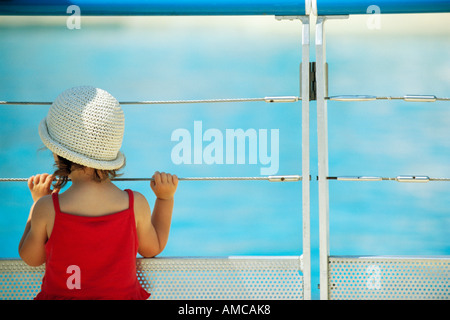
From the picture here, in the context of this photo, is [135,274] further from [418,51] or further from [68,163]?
[418,51]

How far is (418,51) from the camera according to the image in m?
4.95

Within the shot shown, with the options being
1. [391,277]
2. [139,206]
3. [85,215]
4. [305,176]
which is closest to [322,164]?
[305,176]

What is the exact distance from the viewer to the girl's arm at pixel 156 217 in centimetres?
107

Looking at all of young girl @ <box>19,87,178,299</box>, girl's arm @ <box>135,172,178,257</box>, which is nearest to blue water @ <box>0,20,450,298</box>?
girl's arm @ <box>135,172,178,257</box>

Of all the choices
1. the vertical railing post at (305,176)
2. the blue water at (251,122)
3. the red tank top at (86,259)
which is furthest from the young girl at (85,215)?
the blue water at (251,122)

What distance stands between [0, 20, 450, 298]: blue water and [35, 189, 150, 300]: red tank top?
2418 millimetres


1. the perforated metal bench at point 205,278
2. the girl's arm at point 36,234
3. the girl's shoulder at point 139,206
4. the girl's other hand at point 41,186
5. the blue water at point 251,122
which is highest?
the blue water at point 251,122

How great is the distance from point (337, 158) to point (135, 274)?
3501mm

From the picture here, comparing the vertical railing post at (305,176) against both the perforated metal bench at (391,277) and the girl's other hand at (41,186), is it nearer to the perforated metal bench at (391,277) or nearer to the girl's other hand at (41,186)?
the perforated metal bench at (391,277)

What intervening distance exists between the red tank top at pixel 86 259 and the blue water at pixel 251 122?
7.93 ft

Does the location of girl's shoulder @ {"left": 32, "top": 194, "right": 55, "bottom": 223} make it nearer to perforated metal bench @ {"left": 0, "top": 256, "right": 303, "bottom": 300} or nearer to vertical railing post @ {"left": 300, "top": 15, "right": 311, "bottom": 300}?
perforated metal bench @ {"left": 0, "top": 256, "right": 303, "bottom": 300}

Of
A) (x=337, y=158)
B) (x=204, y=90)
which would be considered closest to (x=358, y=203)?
(x=337, y=158)

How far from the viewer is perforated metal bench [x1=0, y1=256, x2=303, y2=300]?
3.68 ft

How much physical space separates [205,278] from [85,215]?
28cm
